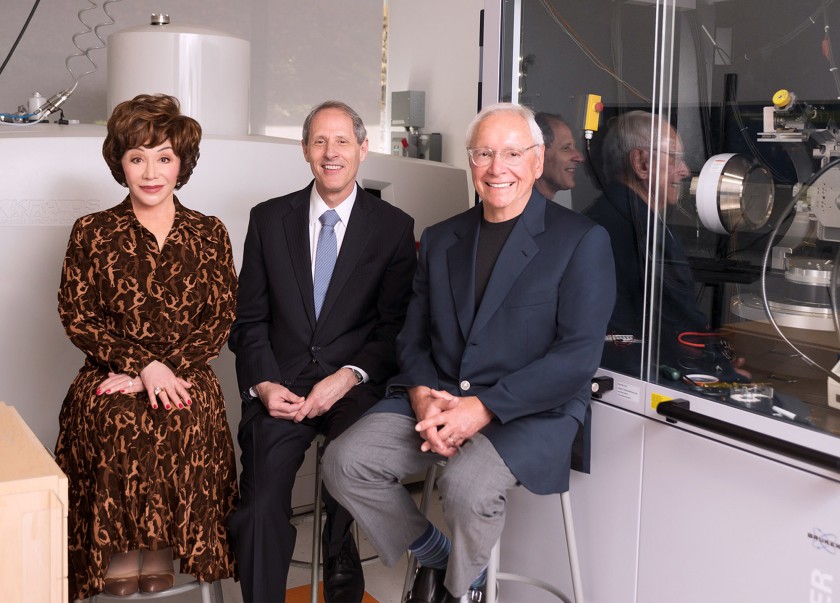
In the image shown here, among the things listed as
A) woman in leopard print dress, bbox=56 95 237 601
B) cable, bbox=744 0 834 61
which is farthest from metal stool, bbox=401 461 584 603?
cable, bbox=744 0 834 61

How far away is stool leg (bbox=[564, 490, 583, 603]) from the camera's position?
1991 mm

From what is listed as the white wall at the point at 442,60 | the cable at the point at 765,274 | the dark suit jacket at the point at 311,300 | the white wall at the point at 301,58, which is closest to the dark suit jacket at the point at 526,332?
the dark suit jacket at the point at 311,300

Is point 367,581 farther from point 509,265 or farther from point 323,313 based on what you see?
point 509,265

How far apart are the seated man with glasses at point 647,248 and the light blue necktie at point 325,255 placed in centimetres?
68

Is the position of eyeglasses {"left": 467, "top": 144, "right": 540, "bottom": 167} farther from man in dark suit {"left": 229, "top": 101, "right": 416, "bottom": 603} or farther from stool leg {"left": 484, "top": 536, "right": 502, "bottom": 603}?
stool leg {"left": 484, "top": 536, "right": 502, "bottom": 603}

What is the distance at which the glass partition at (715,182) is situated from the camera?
1.68 metres

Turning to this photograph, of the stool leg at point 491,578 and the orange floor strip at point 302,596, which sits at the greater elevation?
the stool leg at point 491,578

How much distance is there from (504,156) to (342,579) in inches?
41.6

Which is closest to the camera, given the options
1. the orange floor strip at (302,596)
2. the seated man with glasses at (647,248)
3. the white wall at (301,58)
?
the seated man with glasses at (647,248)

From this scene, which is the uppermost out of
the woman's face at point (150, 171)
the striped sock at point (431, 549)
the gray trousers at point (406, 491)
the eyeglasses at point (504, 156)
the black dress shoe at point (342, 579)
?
the eyeglasses at point (504, 156)

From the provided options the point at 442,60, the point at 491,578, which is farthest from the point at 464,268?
the point at 442,60


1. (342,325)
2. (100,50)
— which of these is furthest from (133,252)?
(100,50)

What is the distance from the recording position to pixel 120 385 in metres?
1.97

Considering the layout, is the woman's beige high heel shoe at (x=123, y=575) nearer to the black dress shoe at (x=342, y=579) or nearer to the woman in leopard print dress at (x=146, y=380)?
the woman in leopard print dress at (x=146, y=380)
